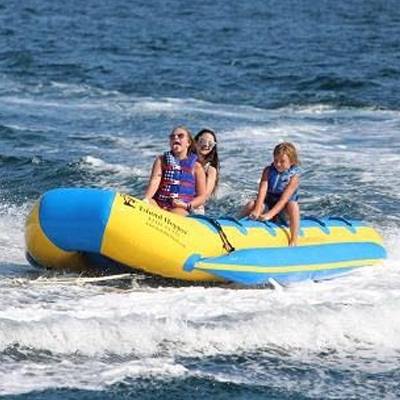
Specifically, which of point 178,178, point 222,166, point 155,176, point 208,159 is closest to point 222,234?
point 178,178

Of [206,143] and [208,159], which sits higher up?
[206,143]

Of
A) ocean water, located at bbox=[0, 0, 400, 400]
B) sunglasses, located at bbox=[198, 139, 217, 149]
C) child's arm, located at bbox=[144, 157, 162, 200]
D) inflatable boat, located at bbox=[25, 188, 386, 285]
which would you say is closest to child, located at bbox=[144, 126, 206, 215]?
child's arm, located at bbox=[144, 157, 162, 200]

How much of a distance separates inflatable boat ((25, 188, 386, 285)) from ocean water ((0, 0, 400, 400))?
0.49 ft

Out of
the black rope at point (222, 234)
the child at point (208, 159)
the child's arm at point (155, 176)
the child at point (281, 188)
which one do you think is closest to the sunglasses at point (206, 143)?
the child at point (208, 159)

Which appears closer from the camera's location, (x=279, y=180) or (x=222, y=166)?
(x=279, y=180)

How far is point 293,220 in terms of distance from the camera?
8.83m

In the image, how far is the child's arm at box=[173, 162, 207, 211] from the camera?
28.9 ft

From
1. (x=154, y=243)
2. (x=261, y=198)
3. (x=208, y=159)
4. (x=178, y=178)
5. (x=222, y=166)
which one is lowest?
(x=154, y=243)

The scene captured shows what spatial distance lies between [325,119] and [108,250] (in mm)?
A: 10263

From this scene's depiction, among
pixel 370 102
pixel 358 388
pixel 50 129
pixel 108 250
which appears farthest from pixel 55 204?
→ pixel 370 102

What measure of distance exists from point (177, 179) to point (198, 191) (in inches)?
8.0

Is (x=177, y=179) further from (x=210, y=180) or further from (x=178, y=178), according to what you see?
(x=210, y=180)

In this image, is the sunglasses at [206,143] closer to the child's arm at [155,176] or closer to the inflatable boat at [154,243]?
the child's arm at [155,176]

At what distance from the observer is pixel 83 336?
7.06 meters
